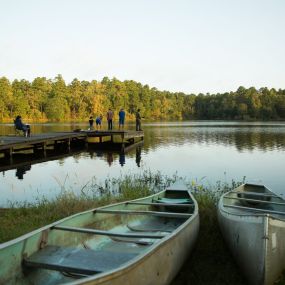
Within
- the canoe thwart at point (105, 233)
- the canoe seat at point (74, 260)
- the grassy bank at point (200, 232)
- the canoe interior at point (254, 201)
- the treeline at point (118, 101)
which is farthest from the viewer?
the treeline at point (118, 101)

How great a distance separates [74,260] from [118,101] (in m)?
109

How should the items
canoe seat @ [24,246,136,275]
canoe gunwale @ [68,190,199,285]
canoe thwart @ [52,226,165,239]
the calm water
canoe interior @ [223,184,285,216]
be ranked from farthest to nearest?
1. the calm water
2. canoe interior @ [223,184,285,216]
3. canoe thwart @ [52,226,165,239]
4. canoe seat @ [24,246,136,275]
5. canoe gunwale @ [68,190,199,285]

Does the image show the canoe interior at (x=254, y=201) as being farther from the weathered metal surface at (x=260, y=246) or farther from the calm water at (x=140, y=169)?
the calm water at (x=140, y=169)

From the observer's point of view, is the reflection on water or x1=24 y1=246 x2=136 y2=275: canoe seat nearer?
x1=24 y1=246 x2=136 y2=275: canoe seat

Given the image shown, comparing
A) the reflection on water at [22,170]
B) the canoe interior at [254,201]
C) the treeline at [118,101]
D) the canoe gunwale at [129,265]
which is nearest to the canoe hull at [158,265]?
the canoe gunwale at [129,265]

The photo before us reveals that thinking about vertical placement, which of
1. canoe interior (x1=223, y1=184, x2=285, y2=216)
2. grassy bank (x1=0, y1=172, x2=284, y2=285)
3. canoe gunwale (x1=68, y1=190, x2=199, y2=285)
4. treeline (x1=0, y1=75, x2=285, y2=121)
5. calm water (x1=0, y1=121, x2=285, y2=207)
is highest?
treeline (x1=0, y1=75, x2=285, y2=121)

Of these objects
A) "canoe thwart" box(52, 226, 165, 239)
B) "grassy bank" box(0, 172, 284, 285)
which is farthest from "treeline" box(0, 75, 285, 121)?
"canoe thwart" box(52, 226, 165, 239)

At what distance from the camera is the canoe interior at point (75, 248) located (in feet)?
12.6

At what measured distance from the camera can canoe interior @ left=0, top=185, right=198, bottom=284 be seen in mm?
3844

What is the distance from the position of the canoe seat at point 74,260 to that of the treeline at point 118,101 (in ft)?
272

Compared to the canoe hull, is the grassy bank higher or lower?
lower

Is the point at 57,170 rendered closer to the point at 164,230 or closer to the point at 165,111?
the point at 164,230

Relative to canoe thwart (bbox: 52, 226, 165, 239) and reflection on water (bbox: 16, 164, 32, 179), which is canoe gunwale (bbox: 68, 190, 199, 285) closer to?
canoe thwart (bbox: 52, 226, 165, 239)

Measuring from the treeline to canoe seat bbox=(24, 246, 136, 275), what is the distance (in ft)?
272
